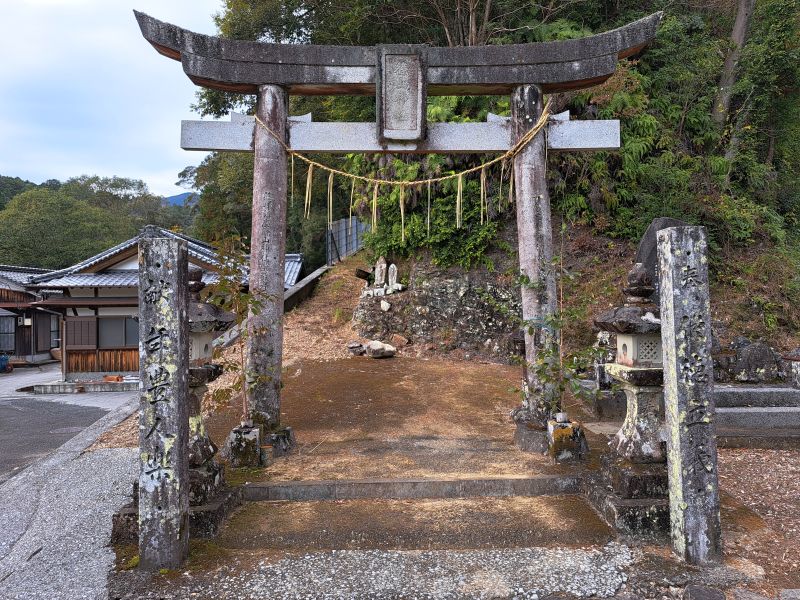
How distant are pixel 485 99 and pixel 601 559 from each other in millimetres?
12532

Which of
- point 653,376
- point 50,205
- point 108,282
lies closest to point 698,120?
point 653,376

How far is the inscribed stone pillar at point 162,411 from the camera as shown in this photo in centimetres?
364

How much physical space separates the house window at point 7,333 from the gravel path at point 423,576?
28.0m

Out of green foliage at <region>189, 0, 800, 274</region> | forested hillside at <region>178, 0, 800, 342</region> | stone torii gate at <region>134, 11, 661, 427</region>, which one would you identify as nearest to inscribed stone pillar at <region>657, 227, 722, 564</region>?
stone torii gate at <region>134, 11, 661, 427</region>

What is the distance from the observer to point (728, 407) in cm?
765

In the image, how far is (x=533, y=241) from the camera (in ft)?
19.7

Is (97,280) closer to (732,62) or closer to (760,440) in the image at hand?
(760,440)

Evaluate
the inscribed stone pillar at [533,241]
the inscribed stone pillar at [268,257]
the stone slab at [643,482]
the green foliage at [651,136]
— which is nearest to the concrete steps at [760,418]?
the inscribed stone pillar at [533,241]

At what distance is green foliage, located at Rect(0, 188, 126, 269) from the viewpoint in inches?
1188

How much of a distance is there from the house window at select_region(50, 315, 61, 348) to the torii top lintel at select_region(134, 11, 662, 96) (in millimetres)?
26411

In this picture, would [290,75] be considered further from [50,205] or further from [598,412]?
[50,205]

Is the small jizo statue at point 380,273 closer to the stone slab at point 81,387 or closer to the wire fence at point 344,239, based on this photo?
the stone slab at point 81,387

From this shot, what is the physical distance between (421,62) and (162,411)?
4936 mm

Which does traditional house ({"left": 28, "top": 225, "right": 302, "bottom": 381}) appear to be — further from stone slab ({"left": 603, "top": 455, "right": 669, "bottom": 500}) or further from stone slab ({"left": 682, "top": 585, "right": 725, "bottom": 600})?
stone slab ({"left": 682, "top": 585, "right": 725, "bottom": 600})
